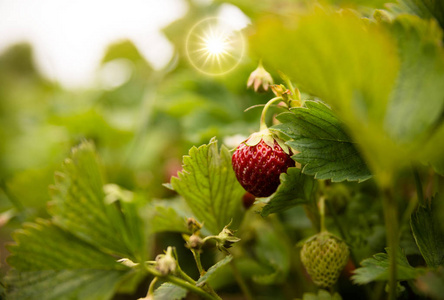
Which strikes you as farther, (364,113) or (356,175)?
(356,175)

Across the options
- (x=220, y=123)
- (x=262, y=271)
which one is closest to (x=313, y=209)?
(x=262, y=271)

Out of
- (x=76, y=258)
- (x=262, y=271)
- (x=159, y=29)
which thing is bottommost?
(x=262, y=271)

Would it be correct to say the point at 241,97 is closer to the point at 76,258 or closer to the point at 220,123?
the point at 220,123

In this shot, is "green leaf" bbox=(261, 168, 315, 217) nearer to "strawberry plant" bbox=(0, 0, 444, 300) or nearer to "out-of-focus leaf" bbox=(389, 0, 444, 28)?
"strawberry plant" bbox=(0, 0, 444, 300)

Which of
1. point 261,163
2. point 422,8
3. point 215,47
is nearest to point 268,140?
point 261,163

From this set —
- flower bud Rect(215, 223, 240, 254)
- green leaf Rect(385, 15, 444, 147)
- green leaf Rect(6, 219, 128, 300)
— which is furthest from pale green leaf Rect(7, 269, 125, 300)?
green leaf Rect(385, 15, 444, 147)

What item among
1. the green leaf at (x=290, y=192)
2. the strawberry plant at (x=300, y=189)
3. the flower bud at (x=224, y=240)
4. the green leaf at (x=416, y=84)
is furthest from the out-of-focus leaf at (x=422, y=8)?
the flower bud at (x=224, y=240)

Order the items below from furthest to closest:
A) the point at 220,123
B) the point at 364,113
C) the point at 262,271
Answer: the point at 220,123 < the point at 262,271 < the point at 364,113

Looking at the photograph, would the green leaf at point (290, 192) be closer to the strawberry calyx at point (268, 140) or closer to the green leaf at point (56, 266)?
the strawberry calyx at point (268, 140)
